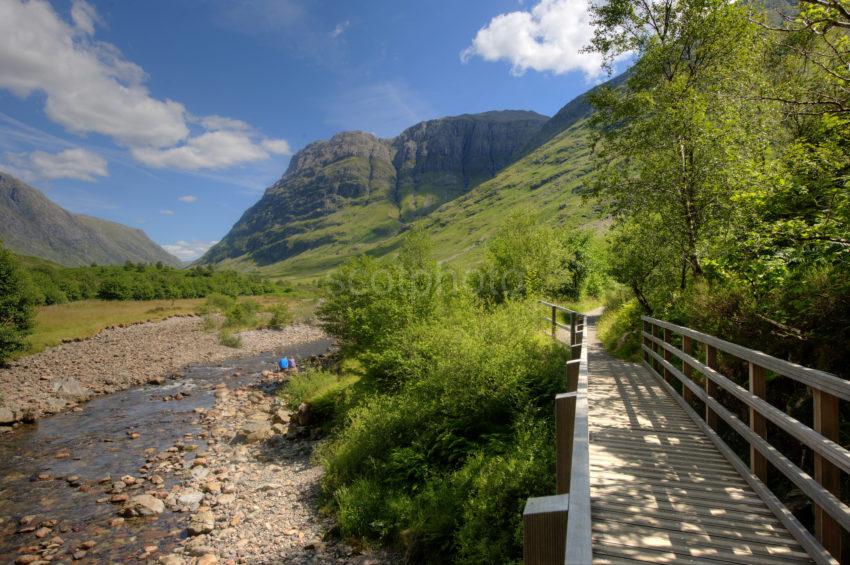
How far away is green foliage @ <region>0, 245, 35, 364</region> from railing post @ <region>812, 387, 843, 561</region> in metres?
46.1

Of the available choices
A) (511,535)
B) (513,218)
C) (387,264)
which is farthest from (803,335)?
(513,218)

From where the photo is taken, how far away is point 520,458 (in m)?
8.59

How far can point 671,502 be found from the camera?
4.71 meters

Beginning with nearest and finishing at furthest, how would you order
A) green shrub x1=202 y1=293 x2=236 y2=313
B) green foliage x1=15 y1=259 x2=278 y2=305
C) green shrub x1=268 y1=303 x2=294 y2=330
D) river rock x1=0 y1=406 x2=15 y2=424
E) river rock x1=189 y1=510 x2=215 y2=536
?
1. river rock x1=189 y1=510 x2=215 y2=536
2. river rock x1=0 y1=406 x2=15 y2=424
3. green shrub x1=268 y1=303 x2=294 y2=330
4. green foliage x1=15 y1=259 x2=278 y2=305
5. green shrub x1=202 y1=293 x2=236 y2=313

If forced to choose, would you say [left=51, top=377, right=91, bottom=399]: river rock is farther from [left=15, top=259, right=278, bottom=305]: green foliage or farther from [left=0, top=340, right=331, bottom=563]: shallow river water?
[left=15, top=259, right=278, bottom=305]: green foliage

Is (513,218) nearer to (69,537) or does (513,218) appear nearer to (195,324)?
(69,537)

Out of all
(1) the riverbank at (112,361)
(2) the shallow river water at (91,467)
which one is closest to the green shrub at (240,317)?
(1) the riverbank at (112,361)

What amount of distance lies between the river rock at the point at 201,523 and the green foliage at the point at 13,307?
106 feet

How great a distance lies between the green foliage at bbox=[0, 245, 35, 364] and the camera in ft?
110

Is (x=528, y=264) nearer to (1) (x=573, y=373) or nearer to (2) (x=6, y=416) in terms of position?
(1) (x=573, y=373)

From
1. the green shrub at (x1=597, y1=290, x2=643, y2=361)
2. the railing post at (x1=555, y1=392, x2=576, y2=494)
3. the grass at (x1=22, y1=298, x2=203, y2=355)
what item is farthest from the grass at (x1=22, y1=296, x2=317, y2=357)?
the railing post at (x1=555, y1=392, x2=576, y2=494)

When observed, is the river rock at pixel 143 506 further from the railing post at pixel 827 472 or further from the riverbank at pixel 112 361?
the railing post at pixel 827 472

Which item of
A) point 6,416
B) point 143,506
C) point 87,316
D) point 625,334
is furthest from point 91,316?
point 625,334

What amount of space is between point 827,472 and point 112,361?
45.6m
